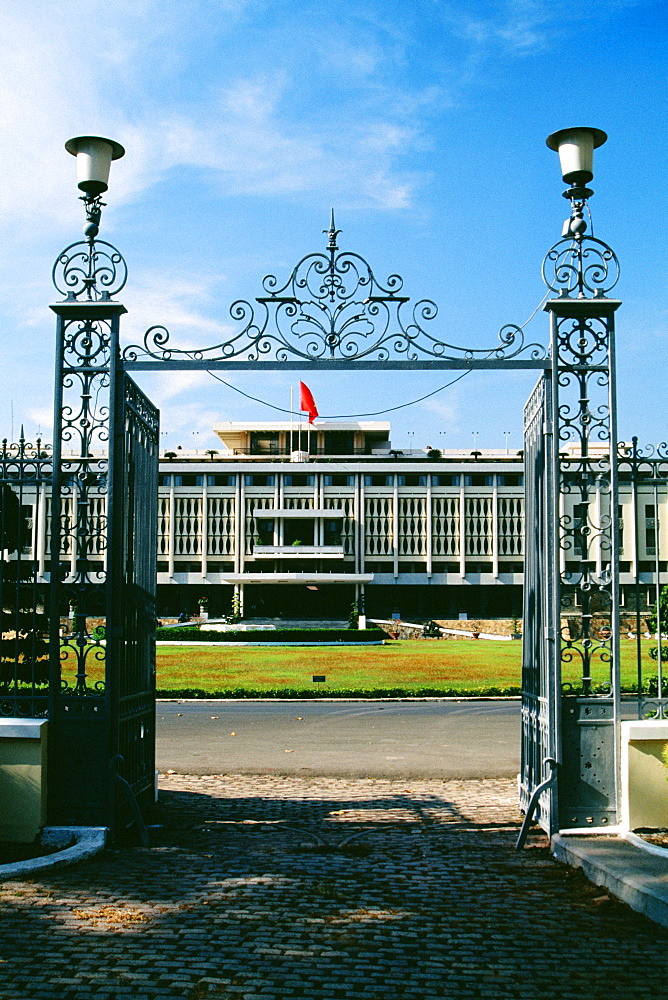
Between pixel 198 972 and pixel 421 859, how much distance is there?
2821 millimetres

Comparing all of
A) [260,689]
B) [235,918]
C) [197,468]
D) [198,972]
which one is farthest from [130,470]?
[197,468]

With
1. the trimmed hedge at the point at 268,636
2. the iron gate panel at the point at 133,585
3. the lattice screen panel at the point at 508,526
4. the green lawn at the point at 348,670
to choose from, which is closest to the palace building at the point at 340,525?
the lattice screen panel at the point at 508,526

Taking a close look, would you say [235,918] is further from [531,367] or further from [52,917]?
[531,367]

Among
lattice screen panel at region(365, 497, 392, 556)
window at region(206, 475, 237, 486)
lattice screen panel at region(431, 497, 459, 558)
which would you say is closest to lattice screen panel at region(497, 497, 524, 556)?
lattice screen panel at region(431, 497, 459, 558)

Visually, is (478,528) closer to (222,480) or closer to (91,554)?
(222,480)

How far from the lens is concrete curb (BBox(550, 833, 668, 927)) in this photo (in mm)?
5348

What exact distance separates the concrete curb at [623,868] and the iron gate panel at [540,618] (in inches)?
16.1

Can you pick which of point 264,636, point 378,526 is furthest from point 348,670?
point 378,526

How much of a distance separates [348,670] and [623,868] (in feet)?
73.4

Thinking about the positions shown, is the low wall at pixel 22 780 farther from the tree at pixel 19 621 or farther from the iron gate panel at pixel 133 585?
the iron gate panel at pixel 133 585

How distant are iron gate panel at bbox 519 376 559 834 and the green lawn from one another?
25.9 ft

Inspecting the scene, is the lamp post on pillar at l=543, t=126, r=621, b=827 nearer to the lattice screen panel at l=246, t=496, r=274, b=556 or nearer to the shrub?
the shrub

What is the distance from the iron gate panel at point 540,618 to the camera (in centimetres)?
734

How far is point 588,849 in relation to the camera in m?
6.64
